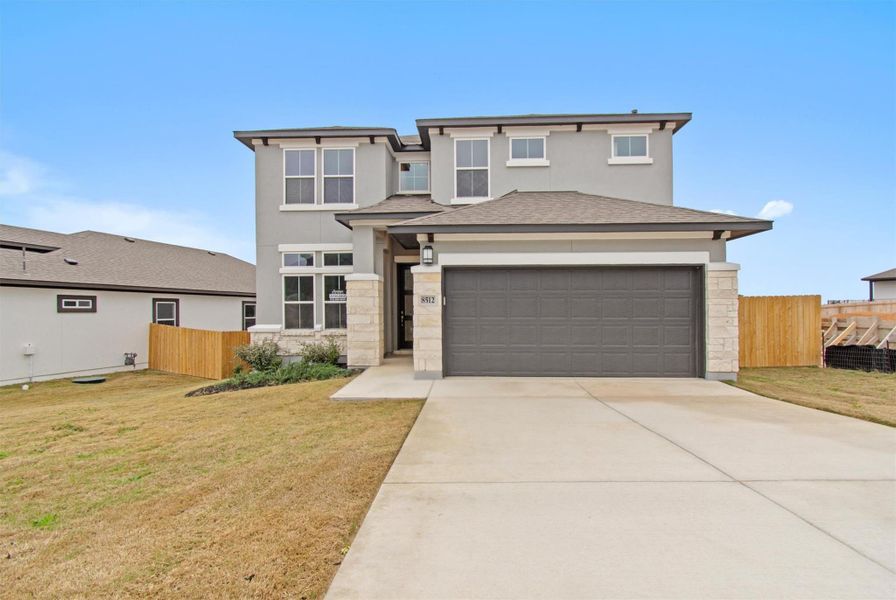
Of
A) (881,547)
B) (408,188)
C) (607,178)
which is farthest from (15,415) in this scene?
(607,178)

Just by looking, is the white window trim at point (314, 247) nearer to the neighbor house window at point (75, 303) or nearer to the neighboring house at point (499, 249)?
the neighboring house at point (499, 249)

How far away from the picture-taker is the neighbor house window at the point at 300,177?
13.6m

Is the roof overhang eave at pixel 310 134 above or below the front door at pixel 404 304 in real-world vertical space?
Result: above

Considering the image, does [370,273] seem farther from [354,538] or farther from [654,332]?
[354,538]

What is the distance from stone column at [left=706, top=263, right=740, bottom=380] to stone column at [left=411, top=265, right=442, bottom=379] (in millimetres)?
5655

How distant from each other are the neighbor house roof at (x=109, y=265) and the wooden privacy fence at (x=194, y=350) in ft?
7.23

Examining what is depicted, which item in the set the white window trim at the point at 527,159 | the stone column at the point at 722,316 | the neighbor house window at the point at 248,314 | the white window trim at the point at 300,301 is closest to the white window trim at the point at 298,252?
the white window trim at the point at 300,301

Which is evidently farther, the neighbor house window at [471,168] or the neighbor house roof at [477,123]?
the neighbor house window at [471,168]

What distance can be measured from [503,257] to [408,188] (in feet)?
20.4

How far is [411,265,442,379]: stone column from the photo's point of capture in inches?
372

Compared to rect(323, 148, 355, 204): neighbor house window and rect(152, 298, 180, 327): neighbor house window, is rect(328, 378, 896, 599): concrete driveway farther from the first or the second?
rect(152, 298, 180, 327): neighbor house window

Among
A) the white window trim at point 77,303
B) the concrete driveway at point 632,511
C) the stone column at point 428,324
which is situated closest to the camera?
the concrete driveway at point 632,511

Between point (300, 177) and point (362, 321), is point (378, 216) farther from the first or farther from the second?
point (300, 177)

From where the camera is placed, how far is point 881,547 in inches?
118
